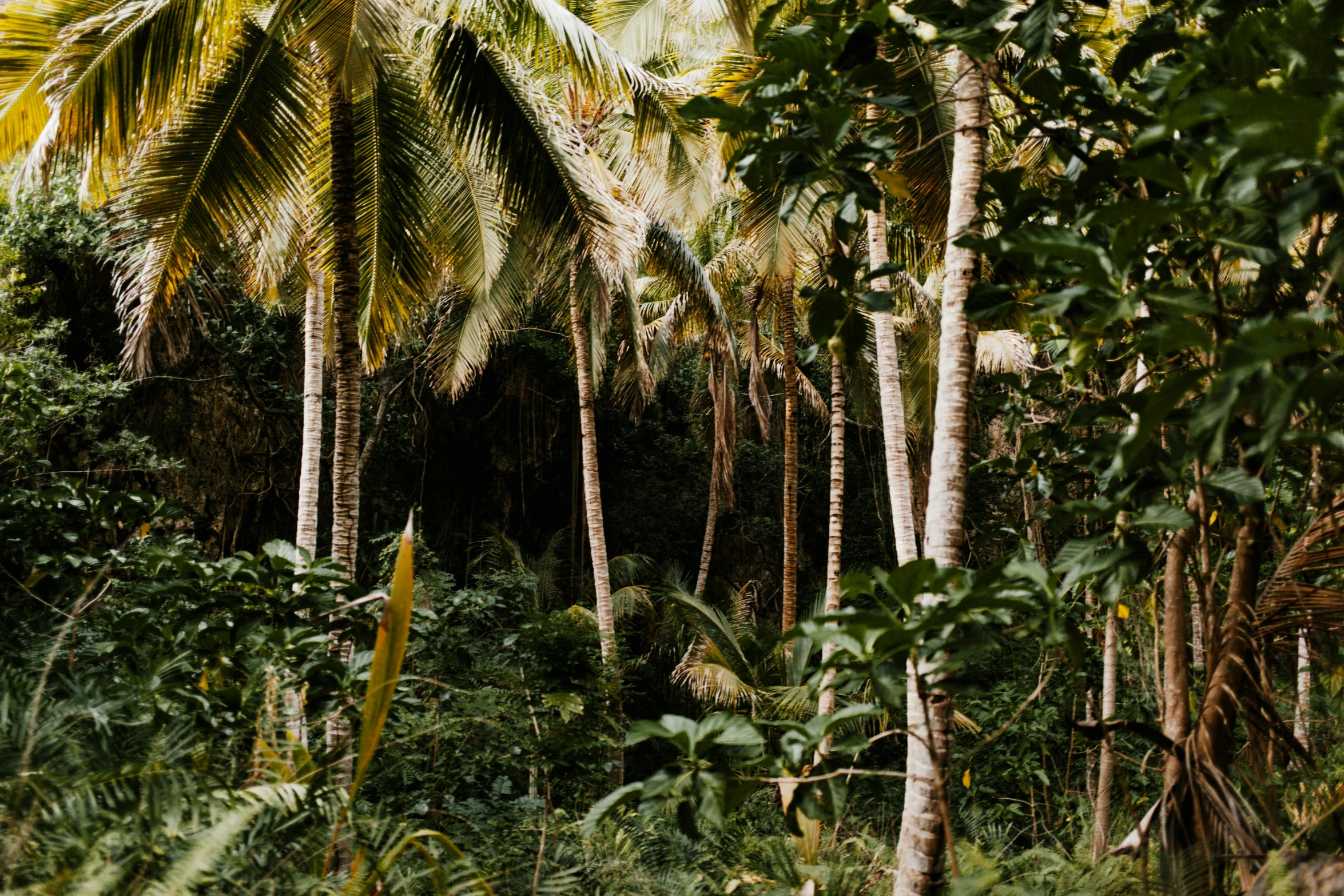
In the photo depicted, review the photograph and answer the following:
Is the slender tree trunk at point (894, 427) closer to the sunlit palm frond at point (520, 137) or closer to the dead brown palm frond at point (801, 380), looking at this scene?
the sunlit palm frond at point (520, 137)

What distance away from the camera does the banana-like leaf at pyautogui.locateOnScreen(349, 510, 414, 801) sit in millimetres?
1770

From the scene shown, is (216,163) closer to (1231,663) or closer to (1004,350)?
(1231,663)

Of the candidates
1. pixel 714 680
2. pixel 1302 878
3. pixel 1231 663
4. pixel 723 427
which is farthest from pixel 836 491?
pixel 1302 878

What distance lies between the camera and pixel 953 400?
205 cm

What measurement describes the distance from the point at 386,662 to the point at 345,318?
315cm

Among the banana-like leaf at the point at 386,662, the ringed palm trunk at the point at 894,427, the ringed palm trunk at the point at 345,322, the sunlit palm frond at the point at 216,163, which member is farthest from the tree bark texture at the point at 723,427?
the banana-like leaf at the point at 386,662

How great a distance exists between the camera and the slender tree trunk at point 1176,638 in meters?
1.71

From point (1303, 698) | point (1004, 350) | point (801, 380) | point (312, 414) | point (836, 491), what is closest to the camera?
point (1303, 698)

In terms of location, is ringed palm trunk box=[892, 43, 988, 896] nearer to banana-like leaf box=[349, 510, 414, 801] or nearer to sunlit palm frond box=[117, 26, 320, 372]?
banana-like leaf box=[349, 510, 414, 801]

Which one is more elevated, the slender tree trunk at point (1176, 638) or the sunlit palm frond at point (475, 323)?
the sunlit palm frond at point (475, 323)

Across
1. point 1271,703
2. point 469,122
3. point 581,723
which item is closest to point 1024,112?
point 1271,703

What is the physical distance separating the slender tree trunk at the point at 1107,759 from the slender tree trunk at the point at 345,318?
3867mm

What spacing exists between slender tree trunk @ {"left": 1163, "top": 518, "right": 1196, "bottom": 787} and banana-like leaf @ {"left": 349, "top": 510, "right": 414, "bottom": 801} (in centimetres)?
170

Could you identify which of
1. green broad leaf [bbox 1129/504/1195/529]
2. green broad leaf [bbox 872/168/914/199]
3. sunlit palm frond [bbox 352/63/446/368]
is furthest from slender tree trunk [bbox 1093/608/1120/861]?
sunlit palm frond [bbox 352/63/446/368]
